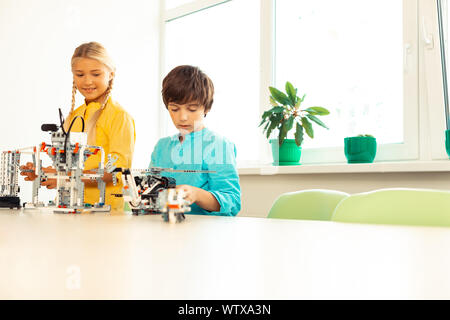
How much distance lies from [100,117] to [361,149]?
1.21 metres

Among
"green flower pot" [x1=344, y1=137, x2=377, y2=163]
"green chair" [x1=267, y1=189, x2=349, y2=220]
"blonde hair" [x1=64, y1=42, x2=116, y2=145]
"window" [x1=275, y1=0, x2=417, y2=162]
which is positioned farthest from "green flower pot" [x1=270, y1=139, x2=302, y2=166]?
"blonde hair" [x1=64, y1=42, x2=116, y2=145]

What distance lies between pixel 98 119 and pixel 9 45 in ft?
4.68

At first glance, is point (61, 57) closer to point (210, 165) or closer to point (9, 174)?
point (9, 174)

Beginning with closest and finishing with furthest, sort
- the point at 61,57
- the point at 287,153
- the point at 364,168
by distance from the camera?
1. the point at 364,168
2. the point at 287,153
3. the point at 61,57

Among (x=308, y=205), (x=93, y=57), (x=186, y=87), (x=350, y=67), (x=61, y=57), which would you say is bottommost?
(x=308, y=205)

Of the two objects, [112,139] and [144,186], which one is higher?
[112,139]

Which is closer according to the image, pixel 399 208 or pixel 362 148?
pixel 399 208

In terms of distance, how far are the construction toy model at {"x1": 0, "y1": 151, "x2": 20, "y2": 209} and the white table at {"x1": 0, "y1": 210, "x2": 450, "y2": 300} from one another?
72 centimetres

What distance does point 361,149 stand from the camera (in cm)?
190

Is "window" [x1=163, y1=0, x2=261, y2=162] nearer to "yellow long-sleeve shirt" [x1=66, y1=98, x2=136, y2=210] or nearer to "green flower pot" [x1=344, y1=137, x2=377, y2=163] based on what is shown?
"green flower pot" [x1=344, y1=137, x2=377, y2=163]

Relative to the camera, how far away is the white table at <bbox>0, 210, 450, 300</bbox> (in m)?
0.24

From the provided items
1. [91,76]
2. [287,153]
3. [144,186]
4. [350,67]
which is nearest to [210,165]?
[144,186]
